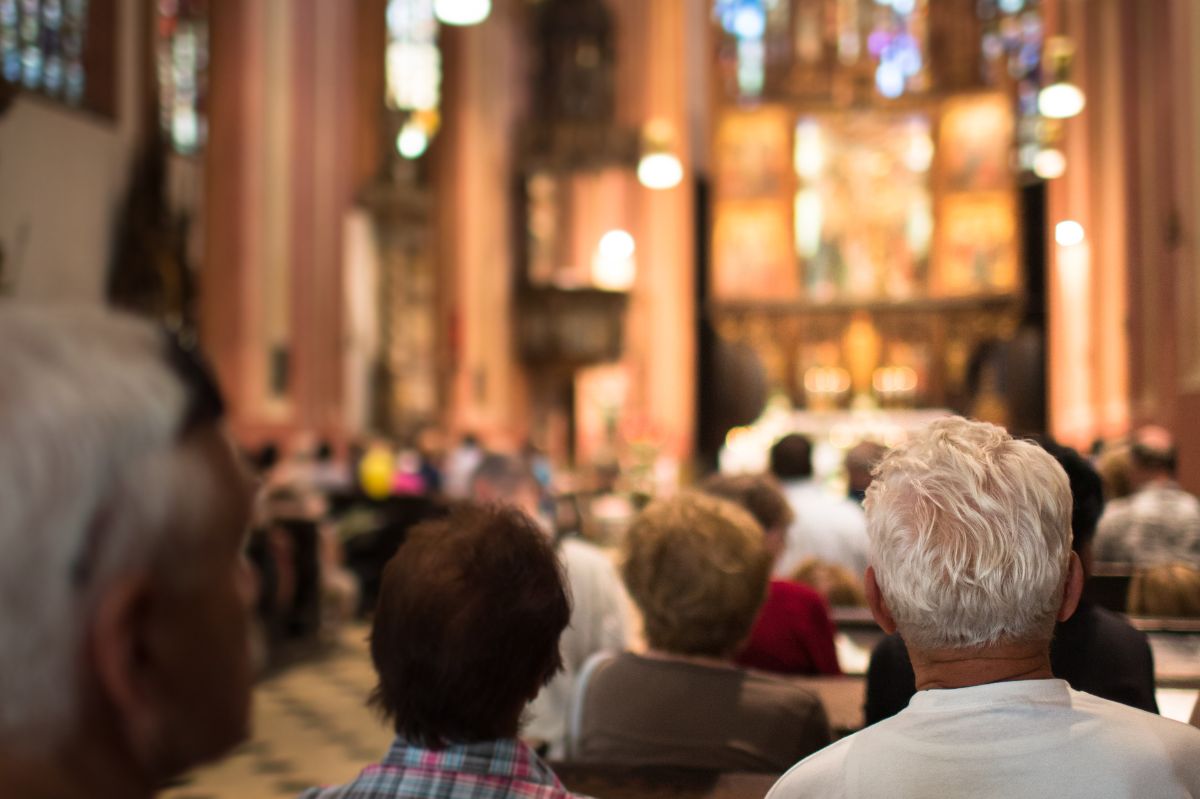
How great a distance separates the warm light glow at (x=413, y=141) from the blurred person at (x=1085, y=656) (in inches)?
572

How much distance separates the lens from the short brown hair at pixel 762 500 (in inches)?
154

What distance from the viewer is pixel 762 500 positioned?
155 inches

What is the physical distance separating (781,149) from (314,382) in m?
12.6

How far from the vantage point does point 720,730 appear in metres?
2.53

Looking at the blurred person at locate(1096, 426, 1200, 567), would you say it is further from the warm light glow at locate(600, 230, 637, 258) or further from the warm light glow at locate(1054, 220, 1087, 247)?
the warm light glow at locate(600, 230, 637, 258)

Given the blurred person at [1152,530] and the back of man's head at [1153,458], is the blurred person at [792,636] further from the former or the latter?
the back of man's head at [1153,458]

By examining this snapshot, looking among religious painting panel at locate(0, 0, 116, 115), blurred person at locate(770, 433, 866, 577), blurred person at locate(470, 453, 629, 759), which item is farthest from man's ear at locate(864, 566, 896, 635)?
religious painting panel at locate(0, 0, 116, 115)

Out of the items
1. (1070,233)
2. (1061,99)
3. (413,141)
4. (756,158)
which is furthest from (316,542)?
(756,158)

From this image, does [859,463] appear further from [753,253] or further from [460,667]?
[753,253]

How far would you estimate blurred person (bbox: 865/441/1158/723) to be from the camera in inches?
92.4

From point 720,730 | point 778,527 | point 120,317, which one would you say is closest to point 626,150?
point 778,527

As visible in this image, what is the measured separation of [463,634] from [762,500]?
91.0 inches

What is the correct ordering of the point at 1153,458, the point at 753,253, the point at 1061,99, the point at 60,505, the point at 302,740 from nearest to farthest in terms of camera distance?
the point at 60,505
the point at 1153,458
the point at 302,740
the point at 1061,99
the point at 753,253

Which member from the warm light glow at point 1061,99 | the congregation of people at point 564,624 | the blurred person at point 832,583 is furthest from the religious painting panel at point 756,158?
the congregation of people at point 564,624
